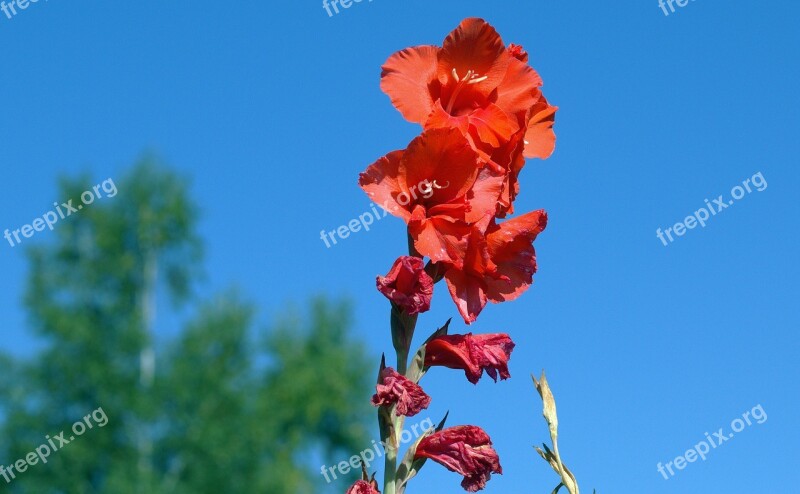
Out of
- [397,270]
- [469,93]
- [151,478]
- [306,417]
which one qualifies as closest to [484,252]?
[397,270]

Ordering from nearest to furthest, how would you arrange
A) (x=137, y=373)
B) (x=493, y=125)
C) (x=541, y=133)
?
1. (x=493, y=125)
2. (x=541, y=133)
3. (x=137, y=373)

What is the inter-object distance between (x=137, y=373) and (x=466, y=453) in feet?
57.3

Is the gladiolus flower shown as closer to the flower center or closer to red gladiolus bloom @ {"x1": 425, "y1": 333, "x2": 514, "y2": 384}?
red gladiolus bloom @ {"x1": 425, "y1": 333, "x2": 514, "y2": 384}

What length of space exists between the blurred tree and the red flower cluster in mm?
15950

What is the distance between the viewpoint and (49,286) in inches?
755

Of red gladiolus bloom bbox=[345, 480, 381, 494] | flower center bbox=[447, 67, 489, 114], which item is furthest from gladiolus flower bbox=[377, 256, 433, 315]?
flower center bbox=[447, 67, 489, 114]

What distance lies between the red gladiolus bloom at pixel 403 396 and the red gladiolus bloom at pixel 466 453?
14 cm

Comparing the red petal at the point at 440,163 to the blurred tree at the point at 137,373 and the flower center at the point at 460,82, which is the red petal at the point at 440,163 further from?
the blurred tree at the point at 137,373

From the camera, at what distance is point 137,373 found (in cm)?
1898

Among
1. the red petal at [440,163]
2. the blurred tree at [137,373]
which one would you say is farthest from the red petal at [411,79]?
the blurred tree at [137,373]

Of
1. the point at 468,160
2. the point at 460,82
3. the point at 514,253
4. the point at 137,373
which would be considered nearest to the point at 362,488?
the point at 514,253

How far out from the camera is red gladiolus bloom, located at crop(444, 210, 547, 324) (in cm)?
242

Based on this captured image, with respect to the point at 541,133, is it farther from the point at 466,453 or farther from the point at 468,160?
the point at 466,453

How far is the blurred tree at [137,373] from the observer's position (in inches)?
724
